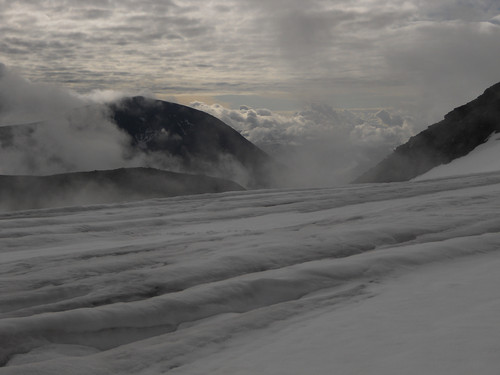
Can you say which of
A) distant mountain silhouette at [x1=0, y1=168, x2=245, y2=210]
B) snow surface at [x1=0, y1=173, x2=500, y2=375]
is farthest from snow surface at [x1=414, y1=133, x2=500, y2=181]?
distant mountain silhouette at [x1=0, y1=168, x2=245, y2=210]

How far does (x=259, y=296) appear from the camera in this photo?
5117 mm

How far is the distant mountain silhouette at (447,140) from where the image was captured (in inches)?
1372

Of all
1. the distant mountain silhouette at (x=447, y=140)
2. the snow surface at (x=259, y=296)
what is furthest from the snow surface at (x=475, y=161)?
the snow surface at (x=259, y=296)

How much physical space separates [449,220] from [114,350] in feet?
19.8

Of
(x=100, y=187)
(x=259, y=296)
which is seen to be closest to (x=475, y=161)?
(x=259, y=296)

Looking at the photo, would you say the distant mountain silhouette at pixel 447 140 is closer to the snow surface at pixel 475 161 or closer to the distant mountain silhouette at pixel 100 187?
the snow surface at pixel 475 161

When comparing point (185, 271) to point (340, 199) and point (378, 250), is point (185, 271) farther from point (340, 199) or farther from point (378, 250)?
point (340, 199)

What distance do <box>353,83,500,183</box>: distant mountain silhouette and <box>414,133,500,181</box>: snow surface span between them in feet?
2.52

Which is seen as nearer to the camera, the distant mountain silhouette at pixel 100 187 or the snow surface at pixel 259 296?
the snow surface at pixel 259 296

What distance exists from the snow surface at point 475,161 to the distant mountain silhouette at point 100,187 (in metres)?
35.3

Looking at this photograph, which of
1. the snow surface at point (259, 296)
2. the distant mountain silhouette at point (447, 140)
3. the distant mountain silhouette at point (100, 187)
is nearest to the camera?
the snow surface at point (259, 296)

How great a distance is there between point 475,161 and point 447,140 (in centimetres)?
565

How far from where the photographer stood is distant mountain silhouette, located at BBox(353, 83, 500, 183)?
114 feet

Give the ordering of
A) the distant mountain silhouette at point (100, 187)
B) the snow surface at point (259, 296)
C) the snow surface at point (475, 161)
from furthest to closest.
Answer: the distant mountain silhouette at point (100, 187)
the snow surface at point (475, 161)
the snow surface at point (259, 296)
